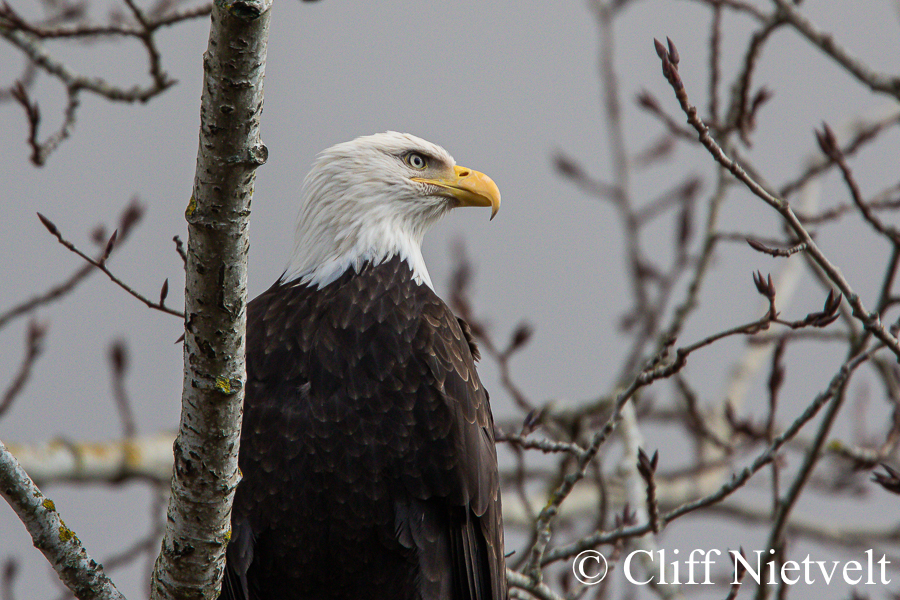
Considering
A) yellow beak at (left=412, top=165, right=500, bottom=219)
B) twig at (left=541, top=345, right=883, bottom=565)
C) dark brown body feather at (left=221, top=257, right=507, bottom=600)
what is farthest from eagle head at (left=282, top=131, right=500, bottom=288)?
twig at (left=541, top=345, right=883, bottom=565)

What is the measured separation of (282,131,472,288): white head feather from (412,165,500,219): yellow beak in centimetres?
5

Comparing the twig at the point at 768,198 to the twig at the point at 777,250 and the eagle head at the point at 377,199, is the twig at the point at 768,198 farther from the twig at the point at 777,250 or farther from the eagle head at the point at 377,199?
the eagle head at the point at 377,199

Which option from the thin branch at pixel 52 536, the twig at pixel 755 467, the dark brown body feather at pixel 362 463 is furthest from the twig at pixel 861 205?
the thin branch at pixel 52 536

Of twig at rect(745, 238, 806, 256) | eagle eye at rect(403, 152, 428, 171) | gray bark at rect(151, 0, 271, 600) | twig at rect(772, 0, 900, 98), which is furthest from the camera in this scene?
eagle eye at rect(403, 152, 428, 171)

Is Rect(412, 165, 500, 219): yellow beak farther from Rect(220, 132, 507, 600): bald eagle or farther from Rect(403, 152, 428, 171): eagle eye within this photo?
Rect(220, 132, 507, 600): bald eagle

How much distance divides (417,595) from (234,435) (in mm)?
1246

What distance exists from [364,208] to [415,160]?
364mm

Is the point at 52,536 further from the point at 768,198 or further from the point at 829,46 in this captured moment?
the point at 829,46

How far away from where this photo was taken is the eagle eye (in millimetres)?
4105

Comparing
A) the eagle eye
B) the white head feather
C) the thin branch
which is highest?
the eagle eye

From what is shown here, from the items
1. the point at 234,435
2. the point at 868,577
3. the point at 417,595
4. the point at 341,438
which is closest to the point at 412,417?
the point at 341,438

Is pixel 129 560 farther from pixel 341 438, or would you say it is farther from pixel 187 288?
pixel 187 288

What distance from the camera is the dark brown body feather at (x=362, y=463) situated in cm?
308

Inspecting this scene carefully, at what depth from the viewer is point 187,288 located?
2135mm
